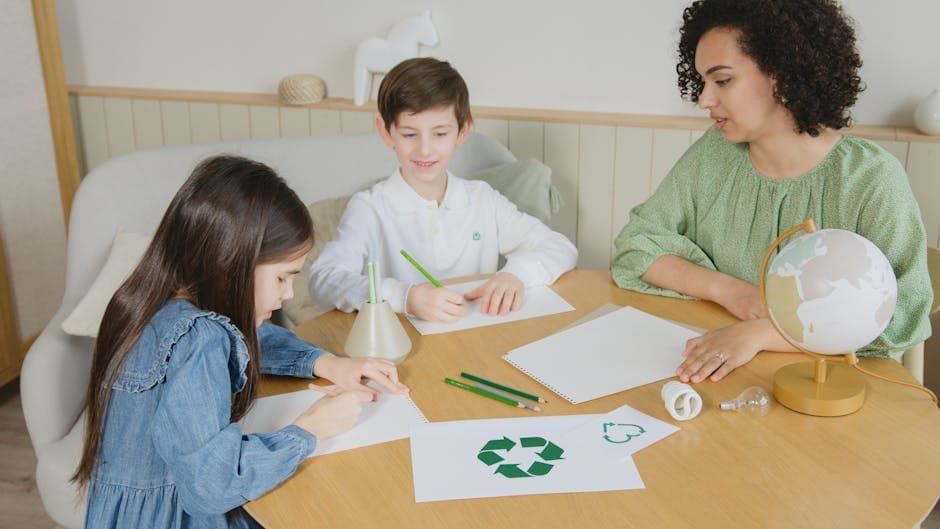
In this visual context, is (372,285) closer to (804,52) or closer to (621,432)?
(621,432)

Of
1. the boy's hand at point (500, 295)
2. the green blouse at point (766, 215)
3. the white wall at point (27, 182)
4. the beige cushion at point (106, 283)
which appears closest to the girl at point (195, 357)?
the boy's hand at point (500, 295)

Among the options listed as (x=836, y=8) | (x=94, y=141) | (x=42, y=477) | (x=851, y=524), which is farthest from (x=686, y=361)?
(x=94, y=141)

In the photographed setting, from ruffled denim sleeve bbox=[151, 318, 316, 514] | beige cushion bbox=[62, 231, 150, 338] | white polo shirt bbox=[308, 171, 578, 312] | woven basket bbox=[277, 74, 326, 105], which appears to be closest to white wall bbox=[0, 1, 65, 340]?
woven basket bbox=[277, 74, 326, 105]

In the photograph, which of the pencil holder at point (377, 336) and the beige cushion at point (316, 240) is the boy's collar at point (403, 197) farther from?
the pencil holder at point (377, 336)

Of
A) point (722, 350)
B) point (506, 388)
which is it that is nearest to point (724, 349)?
point (722, 350)

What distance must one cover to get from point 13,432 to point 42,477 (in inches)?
44.6

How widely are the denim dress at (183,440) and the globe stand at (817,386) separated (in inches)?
26.3

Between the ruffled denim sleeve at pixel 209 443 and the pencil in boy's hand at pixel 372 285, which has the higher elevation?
the pencil in boy's hand at pixel 372 285

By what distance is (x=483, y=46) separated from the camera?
2777 mm

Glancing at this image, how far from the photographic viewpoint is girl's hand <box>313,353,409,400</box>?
1.32 m

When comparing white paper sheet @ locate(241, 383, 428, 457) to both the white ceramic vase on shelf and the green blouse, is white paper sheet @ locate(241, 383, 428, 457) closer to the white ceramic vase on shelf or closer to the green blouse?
the green blouse

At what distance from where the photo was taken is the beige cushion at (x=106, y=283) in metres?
1.87

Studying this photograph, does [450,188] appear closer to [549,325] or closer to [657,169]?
[549,325]

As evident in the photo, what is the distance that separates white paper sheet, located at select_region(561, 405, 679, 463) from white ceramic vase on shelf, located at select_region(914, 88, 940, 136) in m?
1.46
